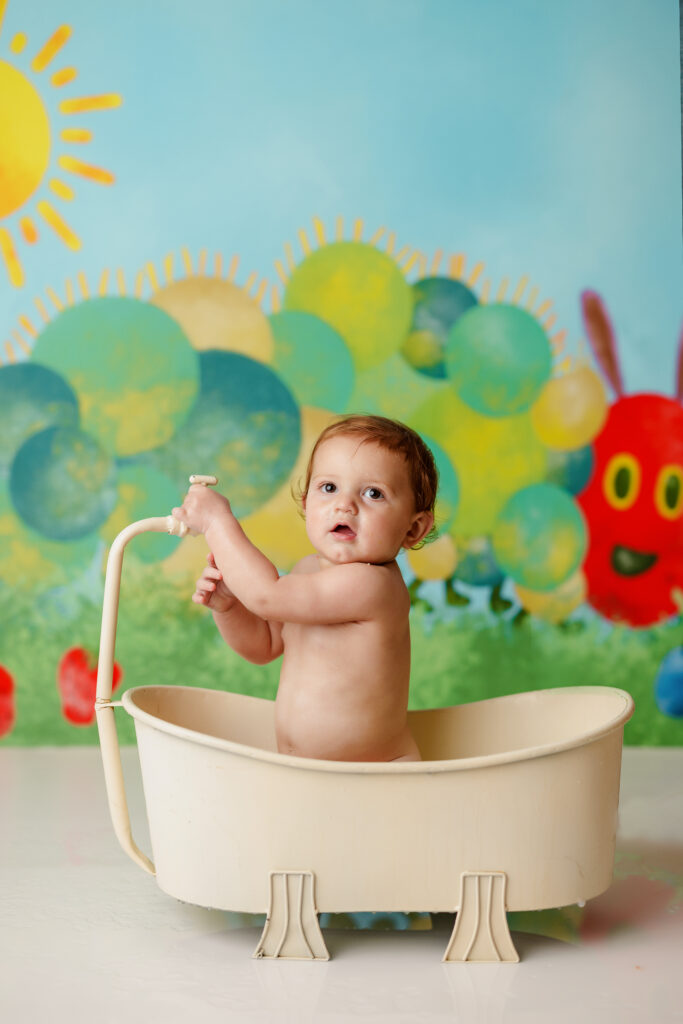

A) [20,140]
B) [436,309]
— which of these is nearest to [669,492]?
[436,309]

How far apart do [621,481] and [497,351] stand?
0.36 m

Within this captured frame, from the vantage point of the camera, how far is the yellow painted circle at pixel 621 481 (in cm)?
216

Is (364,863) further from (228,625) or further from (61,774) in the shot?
(61,774)

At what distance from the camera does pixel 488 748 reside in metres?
1.50

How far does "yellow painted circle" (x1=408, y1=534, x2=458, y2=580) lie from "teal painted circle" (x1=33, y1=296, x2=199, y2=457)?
21.2 inches

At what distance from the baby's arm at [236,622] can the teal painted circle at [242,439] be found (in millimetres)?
749

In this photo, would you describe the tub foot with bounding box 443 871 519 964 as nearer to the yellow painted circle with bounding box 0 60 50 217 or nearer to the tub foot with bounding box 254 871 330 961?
the tub foot with bounding box 254 871 330 961

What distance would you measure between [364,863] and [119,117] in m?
1.57

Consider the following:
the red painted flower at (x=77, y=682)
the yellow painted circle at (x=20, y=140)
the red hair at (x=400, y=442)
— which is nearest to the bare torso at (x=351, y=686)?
the red hair at (x=400, y=442)

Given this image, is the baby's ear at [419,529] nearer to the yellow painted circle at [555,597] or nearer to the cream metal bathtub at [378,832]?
the cream metal bathtub at [378,832]

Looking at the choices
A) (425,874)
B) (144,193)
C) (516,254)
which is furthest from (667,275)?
(425,874)

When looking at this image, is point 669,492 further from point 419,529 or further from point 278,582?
point 278,582

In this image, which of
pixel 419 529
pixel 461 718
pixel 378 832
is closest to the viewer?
pixel 378 832

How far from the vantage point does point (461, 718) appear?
1521 millimetres
